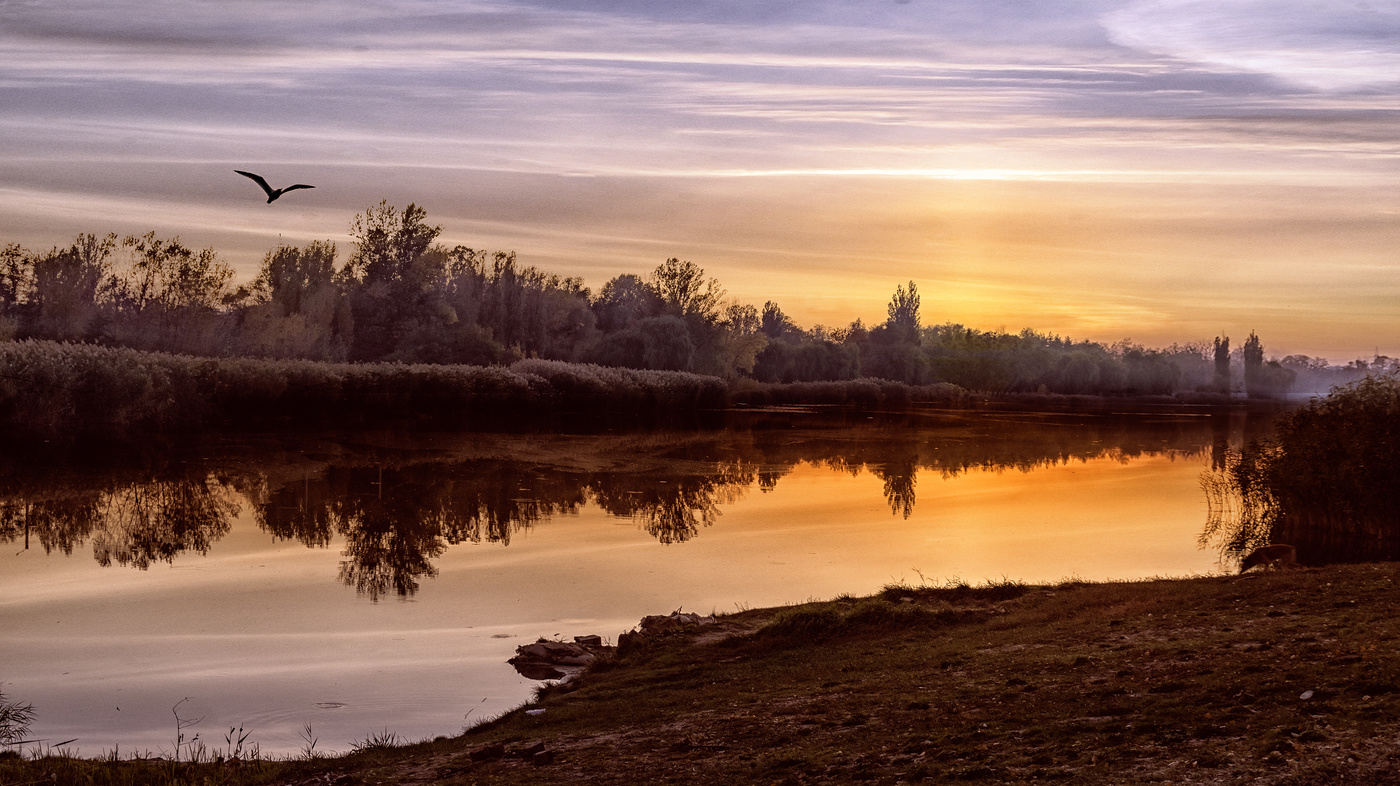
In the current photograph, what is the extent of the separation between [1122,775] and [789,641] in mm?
5641

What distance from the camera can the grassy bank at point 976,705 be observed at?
588 centimetres

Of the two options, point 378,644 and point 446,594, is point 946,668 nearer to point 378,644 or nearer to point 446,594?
point 378,644

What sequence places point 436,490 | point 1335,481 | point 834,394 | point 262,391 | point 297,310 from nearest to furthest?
point 1335,481 → point 436,490 → point 262,391 → point 297,310 → point 834,394

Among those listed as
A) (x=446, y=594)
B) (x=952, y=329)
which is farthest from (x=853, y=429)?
(x=952, y=329)

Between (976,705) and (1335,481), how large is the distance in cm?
1437

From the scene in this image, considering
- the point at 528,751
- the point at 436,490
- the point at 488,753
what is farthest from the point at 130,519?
the point at 528,751

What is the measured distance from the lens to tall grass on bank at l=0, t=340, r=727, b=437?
118ft

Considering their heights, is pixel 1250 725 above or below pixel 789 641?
above

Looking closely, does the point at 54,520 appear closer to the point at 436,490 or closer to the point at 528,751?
the point at 436,490

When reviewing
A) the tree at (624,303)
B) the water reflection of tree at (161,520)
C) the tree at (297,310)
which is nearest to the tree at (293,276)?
the tree at (297,310)

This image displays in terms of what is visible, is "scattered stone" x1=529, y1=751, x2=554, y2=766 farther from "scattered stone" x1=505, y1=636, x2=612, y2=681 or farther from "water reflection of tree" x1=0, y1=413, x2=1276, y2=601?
"water reflection of tree" x1=0, y1=413, x2=1276, y2=601

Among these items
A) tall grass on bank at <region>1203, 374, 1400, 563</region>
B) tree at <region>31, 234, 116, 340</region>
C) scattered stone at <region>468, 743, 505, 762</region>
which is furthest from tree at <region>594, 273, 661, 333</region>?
scattered stone at <region>468, 743, 505, 762</region>

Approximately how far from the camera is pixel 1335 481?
18.4 m

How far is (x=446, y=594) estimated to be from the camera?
14.9 metres
